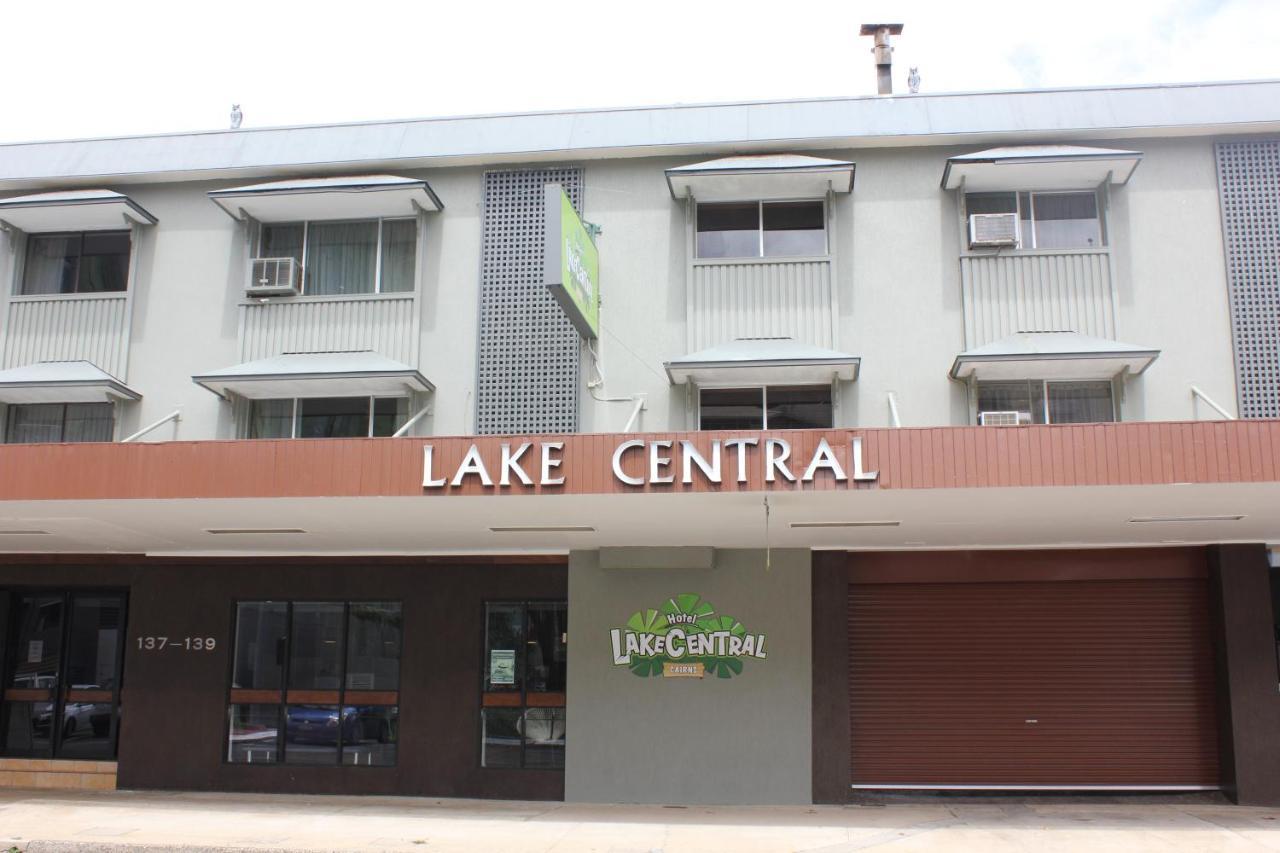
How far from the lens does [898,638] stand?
1480cm

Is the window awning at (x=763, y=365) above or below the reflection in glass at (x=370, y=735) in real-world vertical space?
above

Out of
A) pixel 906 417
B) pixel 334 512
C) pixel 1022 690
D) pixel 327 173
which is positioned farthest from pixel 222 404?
pixel 1022 690

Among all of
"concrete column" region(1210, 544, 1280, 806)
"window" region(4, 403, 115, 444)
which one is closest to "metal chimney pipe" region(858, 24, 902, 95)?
"concrete column" region(1210, 544, 1280, 806)

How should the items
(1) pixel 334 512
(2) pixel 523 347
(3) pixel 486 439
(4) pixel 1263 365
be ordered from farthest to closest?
(2) pixel 523 347
(4) pixel 1263 365
(1) pixel 334 512
(3) pixel 486 439

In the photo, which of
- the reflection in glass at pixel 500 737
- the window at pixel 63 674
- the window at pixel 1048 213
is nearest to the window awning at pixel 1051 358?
the window at pixel 1048 213

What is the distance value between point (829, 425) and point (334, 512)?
7010 mm

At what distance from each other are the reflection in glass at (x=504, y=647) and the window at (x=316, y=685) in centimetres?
127

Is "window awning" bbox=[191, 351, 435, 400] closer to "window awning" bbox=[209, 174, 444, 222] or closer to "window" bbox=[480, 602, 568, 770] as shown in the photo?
"window awning" bbox=[209, 174, 444, 222]

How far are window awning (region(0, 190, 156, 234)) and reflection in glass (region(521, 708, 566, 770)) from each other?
9806mm

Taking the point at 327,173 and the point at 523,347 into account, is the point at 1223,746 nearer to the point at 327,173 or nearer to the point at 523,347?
the point at 523,347

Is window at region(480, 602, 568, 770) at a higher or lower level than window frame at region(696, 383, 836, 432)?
lower

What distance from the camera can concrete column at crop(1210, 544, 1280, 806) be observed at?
13.8m

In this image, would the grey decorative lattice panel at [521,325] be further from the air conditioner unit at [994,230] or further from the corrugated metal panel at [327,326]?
the air conditioner unit at [994,230]

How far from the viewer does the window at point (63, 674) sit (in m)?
16.0
